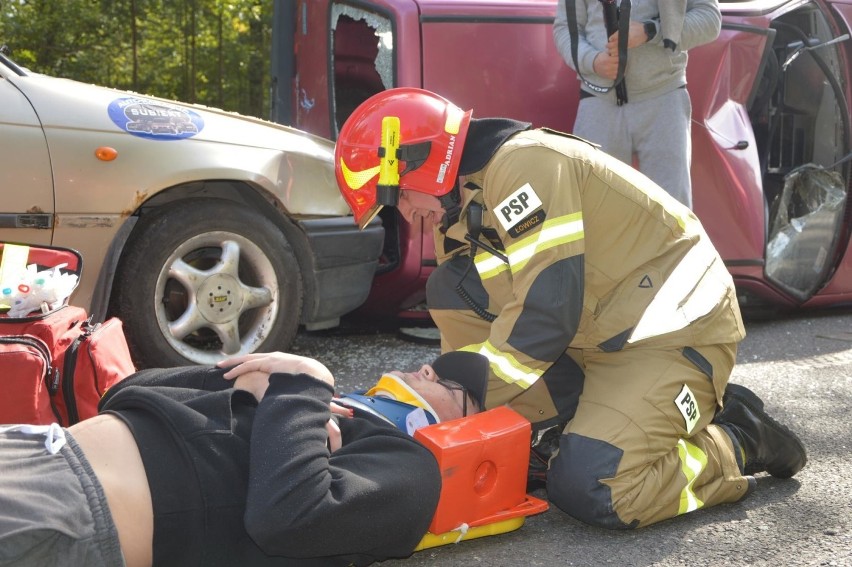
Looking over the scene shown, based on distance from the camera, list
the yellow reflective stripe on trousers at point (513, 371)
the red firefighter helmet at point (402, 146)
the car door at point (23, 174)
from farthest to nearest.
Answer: the car door at point (23, 174) → the red firefighter helmet at point (402, 146) → the yellow reflective stripe on trousers at point (513, 371)

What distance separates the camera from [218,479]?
202cm

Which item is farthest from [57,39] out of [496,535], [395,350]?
[496,535]

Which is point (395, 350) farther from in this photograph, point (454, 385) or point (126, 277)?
point (454, 385)

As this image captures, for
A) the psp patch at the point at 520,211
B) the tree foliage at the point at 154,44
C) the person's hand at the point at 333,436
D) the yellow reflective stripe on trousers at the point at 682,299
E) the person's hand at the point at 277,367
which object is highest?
the tree foliage at the point at 154,44

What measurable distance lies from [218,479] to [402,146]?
132 cm

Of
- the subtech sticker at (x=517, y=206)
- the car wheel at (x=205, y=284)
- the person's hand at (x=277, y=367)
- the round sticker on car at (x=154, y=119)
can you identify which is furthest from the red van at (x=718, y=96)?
the person's hand at (x=277, y=367)

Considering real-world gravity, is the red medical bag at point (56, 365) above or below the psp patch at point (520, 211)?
below

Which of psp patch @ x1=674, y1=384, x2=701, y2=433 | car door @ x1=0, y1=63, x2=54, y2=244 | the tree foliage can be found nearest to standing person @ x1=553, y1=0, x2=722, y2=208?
psp patch @ x1=674, y1=384, x2=701, y2=433

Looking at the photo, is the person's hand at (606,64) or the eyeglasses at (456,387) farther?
the person's hand at (606,64)

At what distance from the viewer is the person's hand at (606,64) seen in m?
4.24

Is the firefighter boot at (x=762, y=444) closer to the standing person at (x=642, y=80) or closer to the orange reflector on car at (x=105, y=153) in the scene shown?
the standing person at (x=642, y=80)

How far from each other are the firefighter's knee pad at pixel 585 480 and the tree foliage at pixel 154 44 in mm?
11353

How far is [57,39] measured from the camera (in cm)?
1315

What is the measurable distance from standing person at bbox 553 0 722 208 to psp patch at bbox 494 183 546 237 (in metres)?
1.79
